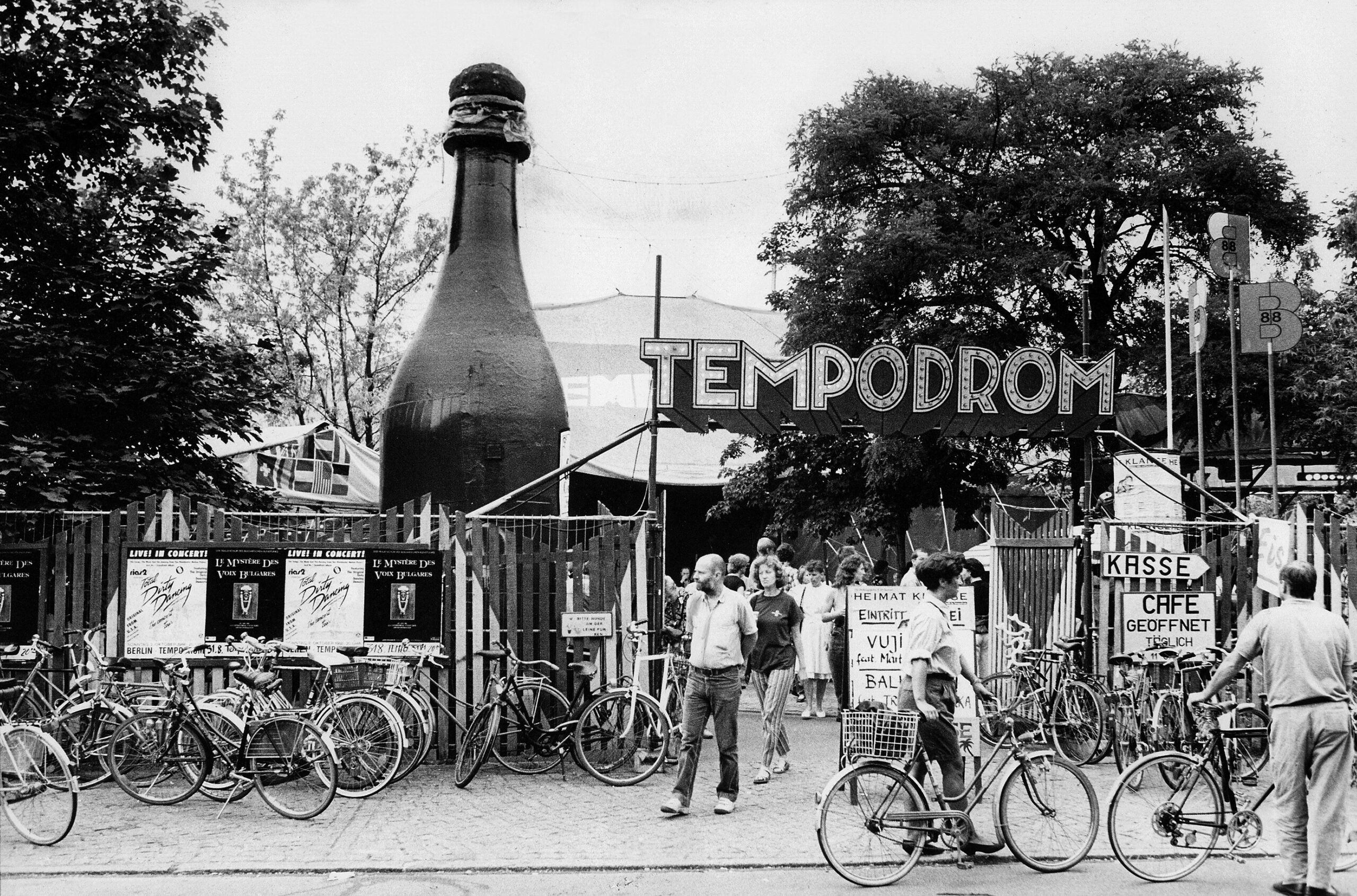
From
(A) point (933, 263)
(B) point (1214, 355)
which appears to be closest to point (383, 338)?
(A) point (933, 263)

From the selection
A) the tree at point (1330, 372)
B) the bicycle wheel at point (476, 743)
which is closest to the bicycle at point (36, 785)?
the bicycle wheel at point (476, 743)

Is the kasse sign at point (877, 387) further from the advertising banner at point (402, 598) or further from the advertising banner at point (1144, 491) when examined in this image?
the advertising banner at point (402, 598)

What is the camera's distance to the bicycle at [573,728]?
945cm

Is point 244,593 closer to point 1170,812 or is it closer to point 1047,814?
point 1047,814

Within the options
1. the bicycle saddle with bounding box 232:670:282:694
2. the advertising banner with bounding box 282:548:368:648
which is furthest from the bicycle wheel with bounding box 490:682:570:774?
the bicycle saddle with bounding box 232:670:282:694

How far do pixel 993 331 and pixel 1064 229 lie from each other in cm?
282

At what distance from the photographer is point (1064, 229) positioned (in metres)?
24.5

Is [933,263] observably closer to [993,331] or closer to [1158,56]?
[993,331]

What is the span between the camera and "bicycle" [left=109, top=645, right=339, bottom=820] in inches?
325

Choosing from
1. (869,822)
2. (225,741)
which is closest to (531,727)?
(225,741)

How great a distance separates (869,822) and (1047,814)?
3.63 ft

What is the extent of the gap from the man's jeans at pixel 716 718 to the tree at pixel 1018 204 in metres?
Answer: 15.3

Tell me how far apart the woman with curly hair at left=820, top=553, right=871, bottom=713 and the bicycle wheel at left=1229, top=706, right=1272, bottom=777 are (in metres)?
3.72

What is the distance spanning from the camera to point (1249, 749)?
9328 millimetres
